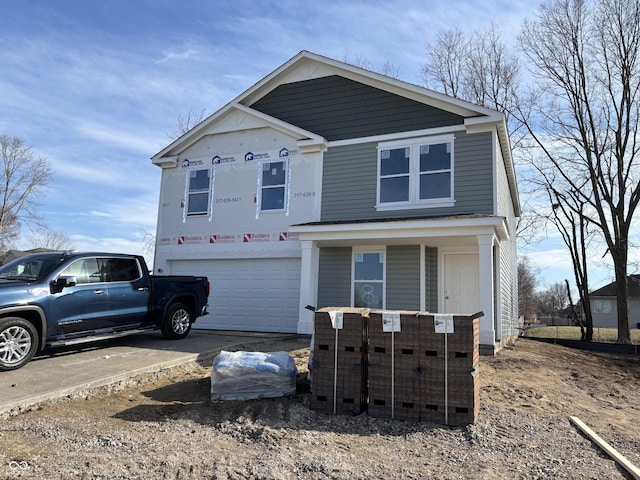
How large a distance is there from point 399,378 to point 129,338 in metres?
6.66

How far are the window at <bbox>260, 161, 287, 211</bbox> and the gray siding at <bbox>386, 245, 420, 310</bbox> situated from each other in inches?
146

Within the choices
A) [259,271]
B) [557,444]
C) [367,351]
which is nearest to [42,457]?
[367,351]

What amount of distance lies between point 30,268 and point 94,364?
1898mm

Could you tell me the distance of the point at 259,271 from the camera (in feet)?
43.8

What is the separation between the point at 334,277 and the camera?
12531mm

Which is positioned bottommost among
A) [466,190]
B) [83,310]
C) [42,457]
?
[42,457]

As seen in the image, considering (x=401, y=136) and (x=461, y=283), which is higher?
(x=401, y=136)

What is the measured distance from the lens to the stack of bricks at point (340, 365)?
219 inches

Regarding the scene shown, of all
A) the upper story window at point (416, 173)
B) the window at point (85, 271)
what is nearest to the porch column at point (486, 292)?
the upper story window at point (416, 173)

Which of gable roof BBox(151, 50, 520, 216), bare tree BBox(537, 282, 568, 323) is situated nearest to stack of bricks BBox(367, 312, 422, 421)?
gable roof BBox(151, 50, 520, 216)

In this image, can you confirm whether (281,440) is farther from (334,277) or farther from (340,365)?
(334,277)

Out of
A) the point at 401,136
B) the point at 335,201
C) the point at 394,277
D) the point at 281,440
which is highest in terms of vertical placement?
the point at 401,136

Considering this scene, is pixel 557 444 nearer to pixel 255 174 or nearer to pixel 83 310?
pixel 83 310

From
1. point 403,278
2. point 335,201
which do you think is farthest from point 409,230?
point 335,201
